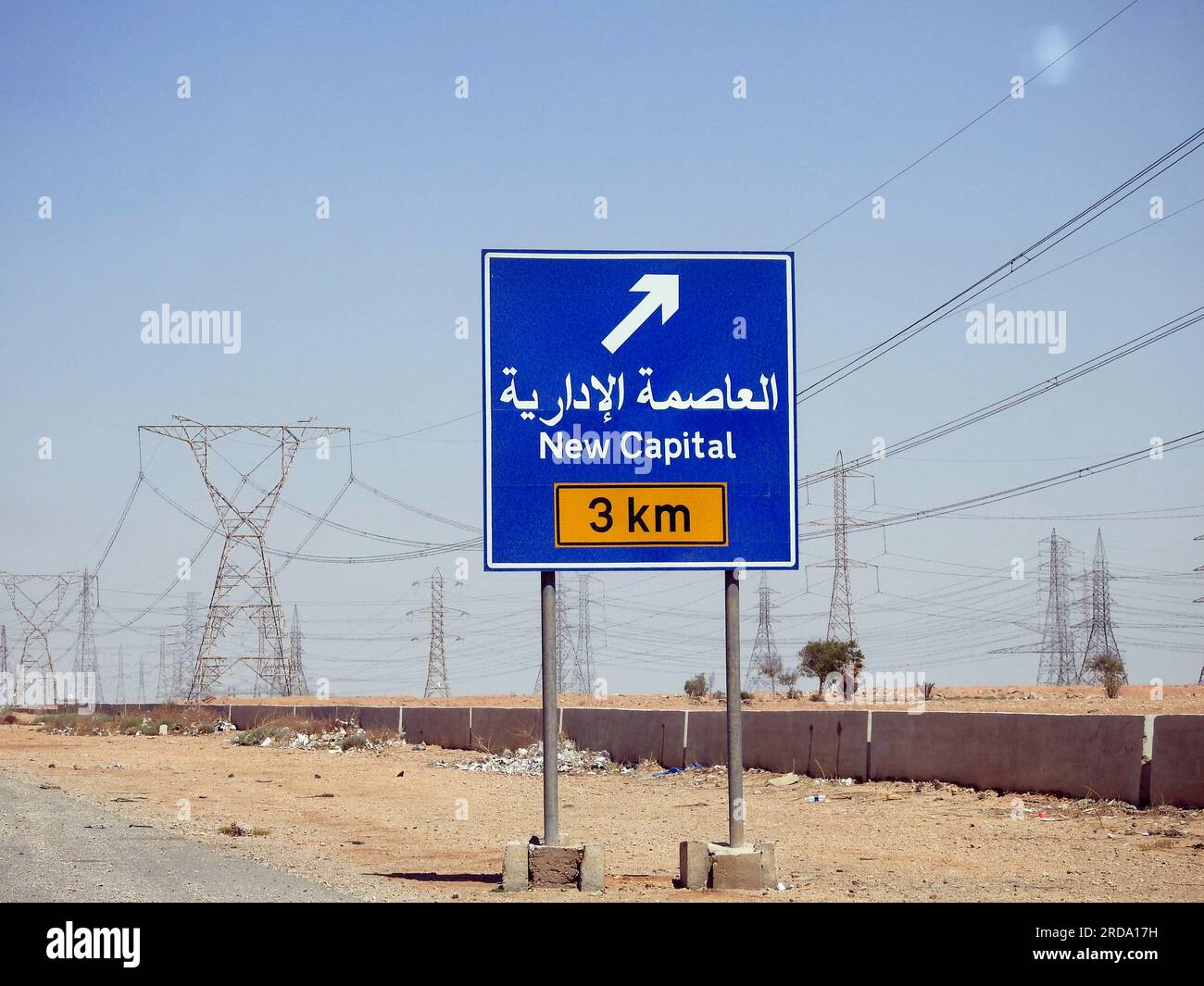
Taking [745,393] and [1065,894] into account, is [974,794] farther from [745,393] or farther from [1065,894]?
[745,393]

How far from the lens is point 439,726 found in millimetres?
41375

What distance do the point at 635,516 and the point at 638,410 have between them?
95cm

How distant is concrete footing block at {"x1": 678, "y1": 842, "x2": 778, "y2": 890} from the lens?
40.1 ft

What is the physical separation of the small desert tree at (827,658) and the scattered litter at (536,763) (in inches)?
1741

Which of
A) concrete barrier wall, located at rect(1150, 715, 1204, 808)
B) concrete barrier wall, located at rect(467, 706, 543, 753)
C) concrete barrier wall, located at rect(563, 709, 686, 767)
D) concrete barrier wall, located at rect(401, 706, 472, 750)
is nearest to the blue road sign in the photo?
concrete barrier wall, located at rect(1150, 715, 1204, 808)

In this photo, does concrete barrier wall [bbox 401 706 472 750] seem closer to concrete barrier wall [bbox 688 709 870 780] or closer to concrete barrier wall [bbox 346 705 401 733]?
concrete barrier wall [bbox 346 705 401 733]

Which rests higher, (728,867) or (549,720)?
(549,720)

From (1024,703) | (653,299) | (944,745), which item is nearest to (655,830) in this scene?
(944,745)

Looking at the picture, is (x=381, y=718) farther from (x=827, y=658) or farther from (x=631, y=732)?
(x=827, y=658)

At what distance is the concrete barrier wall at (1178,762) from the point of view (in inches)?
681

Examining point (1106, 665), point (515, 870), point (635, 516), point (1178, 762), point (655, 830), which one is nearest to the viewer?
point (515, 870)

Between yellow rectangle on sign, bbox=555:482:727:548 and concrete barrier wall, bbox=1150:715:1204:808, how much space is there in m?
7.70

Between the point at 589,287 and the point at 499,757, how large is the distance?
23.4 metres
